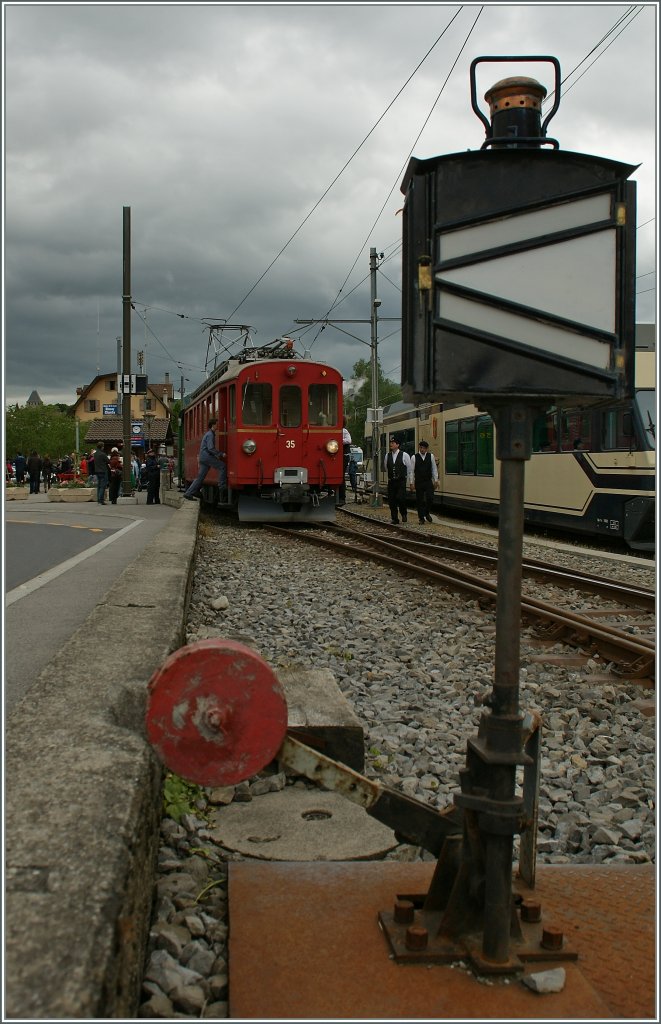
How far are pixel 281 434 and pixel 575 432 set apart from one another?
5.58m

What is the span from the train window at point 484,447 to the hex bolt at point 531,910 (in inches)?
680

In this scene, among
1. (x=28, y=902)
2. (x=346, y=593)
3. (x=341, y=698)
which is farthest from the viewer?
(x=346, y=593)

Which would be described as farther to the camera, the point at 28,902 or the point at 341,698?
the point at 341,698

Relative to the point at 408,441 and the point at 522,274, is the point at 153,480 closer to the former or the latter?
the point at 408,441

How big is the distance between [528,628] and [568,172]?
19.1ft

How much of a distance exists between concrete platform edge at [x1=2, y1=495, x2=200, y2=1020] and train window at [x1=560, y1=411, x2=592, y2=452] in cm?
1230

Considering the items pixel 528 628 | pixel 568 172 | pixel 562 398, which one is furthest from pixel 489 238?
pixel 528 628

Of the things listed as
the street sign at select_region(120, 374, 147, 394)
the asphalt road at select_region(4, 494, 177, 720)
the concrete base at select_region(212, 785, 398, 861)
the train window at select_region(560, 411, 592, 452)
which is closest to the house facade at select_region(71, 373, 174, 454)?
the street sign at select_region(120, 374, 147, 394)

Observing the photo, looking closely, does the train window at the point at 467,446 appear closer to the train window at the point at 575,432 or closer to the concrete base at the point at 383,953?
the train window at the point at 575,432

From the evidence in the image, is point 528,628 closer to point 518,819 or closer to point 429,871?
point 429,871

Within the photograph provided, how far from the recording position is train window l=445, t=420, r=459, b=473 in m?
22.3

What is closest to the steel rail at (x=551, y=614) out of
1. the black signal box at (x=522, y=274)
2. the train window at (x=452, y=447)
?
the black signal box at (x=522, y=274)

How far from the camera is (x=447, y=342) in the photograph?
2.34m

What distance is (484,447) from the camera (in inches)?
787
